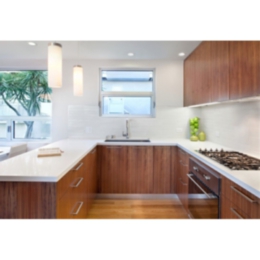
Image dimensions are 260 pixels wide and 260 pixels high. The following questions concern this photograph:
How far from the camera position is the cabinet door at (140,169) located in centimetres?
292

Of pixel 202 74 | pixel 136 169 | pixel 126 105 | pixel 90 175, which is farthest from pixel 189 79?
pixel 90 175

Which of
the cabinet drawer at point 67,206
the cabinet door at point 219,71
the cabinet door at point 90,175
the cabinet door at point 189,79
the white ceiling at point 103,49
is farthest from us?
the cabinet door at point 189,79

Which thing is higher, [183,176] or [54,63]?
[54,63]

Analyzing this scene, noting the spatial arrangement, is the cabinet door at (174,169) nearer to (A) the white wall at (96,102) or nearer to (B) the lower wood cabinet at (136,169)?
(B) the lower wood cabinet at (136,169)

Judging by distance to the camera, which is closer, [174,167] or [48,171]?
[48,171]

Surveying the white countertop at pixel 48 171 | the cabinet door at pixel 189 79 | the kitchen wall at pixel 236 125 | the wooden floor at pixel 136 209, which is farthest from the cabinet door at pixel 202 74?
the wooden floor at pixel 136 209

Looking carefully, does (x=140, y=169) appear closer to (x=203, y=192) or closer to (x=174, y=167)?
(x=174, y=167)

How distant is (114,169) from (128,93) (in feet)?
4.69

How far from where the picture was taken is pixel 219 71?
6.88 feet

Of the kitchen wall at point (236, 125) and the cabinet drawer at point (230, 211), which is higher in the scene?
the kitchen wall at point (236, 125)

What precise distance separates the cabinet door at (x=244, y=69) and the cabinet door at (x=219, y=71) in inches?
3.9

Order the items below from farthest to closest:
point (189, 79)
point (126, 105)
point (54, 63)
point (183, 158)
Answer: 1. point (126, 105)
2. point (189, 79)
3. point (183, 158)
4. point (54, 63)

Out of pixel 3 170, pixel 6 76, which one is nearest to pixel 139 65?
pixel 6 76
